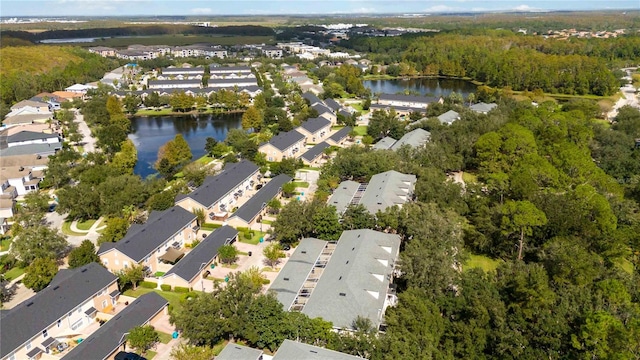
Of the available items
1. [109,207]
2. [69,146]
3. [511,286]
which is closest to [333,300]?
[511,286]

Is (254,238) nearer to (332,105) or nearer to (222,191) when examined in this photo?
(222,191)

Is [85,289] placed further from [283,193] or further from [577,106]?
[577,106]

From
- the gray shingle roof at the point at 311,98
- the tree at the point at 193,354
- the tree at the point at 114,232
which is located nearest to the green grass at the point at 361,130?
the gray shingle roof at the point at 311,98

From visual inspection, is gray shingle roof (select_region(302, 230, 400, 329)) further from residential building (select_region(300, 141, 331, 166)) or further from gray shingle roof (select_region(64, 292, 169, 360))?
residential building (select_region(300, 141, 331, 166))

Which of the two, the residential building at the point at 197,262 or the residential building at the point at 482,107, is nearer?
the residential building at the point at 197,262

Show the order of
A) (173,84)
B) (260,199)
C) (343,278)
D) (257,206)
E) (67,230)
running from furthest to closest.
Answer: (173,84), (260,199), (257,206), (67,230), (343,278)

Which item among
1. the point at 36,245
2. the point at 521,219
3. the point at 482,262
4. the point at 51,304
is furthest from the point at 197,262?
the point at 521,219

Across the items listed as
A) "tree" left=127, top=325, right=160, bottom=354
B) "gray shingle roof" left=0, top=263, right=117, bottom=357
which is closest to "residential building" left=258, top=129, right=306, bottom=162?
"gray shingle roof" left=0, top=263, right=117, bottom=357

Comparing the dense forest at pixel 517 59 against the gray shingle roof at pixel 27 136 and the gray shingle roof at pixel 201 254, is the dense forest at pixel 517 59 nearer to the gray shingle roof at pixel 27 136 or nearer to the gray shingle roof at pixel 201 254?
the gray shingle roof at pixel 201 254

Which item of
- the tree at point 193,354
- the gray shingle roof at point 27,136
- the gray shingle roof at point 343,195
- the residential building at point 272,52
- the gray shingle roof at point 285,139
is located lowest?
the tree at point 193,354
